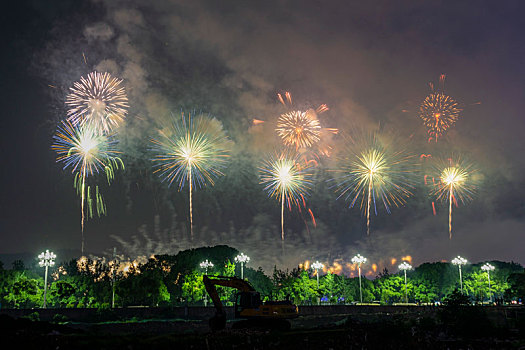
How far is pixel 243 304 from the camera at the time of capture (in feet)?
104

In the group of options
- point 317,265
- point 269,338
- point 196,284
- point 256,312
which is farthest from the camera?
point 317,265

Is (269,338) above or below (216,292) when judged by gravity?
below

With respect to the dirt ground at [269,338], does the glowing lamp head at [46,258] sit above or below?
above

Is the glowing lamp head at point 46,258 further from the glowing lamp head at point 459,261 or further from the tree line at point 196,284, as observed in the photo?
the glowing lamp head at point 459,261

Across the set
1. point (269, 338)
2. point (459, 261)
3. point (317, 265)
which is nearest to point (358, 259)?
point (317, 265)

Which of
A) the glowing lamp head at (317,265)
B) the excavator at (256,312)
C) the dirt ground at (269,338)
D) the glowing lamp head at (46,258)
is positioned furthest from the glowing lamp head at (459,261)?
the glowing lamp head at (46,258)

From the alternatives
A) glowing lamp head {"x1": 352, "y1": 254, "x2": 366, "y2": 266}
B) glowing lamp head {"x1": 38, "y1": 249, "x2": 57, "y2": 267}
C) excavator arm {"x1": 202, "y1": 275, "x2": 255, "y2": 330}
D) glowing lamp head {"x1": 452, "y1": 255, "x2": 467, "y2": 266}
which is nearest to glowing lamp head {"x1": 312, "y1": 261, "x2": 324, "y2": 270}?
glowing lamp head {"x1": 352, "y1": 254, "x2": 366, "y2": 266}

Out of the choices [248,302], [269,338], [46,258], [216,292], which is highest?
[46,258]

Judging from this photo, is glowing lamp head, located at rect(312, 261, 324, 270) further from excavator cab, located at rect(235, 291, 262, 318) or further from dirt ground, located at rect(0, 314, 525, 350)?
excavator cab, located at rect(235, 291, 262, 318)

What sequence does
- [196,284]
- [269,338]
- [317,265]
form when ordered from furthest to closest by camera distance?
1. [317,265]
2. [196,284]
3. [269,338]

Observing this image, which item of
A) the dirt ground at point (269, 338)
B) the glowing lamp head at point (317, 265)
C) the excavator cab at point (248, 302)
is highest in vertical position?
the glowing lamp head at point (317, 265)

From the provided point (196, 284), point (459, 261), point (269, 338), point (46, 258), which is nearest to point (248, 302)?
point (269, 338)

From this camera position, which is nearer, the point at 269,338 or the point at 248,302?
the point at 269,338

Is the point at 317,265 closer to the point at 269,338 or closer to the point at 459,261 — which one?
the point at 459,261
